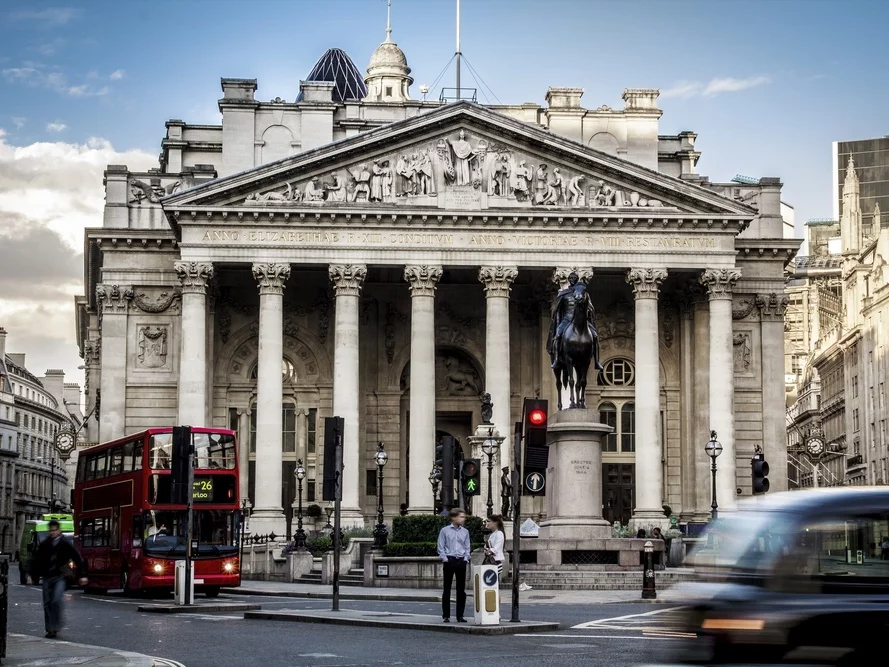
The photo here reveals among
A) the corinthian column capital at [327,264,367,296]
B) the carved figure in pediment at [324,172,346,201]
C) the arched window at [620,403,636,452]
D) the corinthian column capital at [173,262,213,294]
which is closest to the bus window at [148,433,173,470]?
the corinthian column capital at [173,262,213,294]

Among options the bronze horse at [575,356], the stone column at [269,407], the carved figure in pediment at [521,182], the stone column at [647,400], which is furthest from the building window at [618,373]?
the bronze horse at [575,356]

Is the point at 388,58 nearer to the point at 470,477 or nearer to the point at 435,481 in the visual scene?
Result: the point at 435,481

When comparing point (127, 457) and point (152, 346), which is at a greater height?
point (152, 346)

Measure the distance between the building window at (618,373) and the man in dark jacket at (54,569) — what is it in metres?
48.1

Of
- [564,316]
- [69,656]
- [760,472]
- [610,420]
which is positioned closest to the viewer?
[69,656]

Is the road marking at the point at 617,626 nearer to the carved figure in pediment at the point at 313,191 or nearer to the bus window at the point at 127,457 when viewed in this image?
the bus window at the point at 127,457

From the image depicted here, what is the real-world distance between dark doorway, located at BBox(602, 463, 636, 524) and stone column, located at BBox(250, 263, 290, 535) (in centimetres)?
1748

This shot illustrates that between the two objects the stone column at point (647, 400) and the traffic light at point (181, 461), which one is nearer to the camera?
the traffic light at point (181, 461)

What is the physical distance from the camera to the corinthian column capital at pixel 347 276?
65500 millimetres

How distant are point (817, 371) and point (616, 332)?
59197 millimetres

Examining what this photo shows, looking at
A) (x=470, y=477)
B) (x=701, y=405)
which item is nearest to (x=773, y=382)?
(x=701, y=405)

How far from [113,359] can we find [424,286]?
1574 cm

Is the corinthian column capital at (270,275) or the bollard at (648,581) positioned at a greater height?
the corinthian column capital at (270,275)

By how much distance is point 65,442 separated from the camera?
3100 inches
